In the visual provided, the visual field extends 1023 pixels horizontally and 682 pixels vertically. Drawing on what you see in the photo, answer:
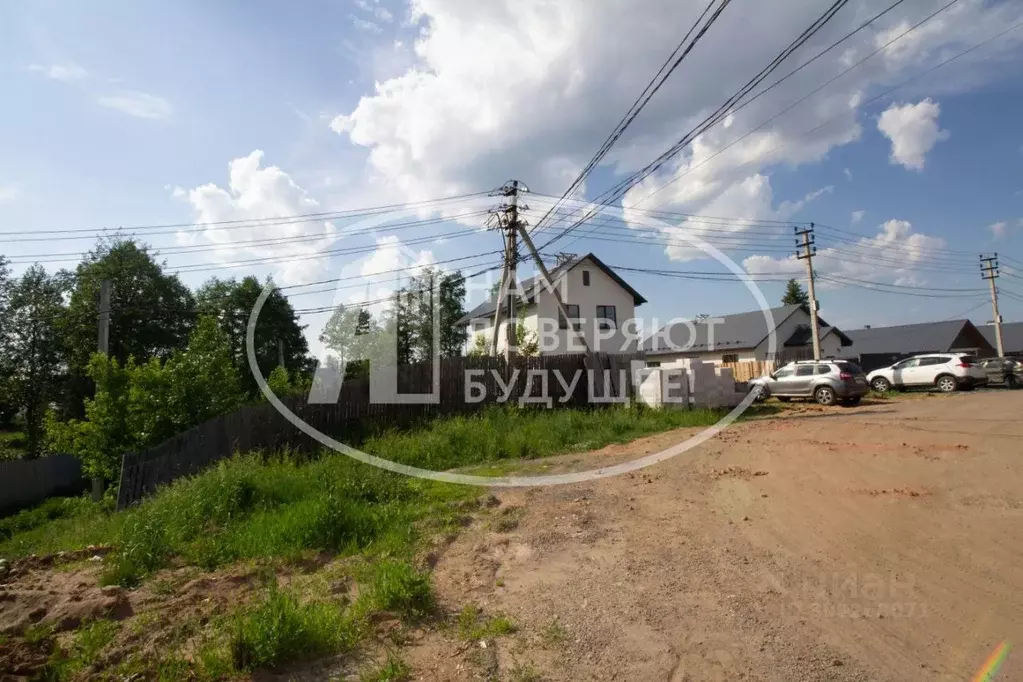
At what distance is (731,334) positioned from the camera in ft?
116

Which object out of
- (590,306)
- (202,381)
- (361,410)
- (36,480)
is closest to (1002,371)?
(590,306)

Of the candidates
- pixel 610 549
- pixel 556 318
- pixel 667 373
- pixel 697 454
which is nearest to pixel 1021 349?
pixel 556 318

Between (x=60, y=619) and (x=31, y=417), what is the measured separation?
30436mm

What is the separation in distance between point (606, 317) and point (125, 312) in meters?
26.3

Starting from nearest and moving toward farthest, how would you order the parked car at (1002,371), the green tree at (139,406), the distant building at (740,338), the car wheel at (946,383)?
the green tree at (139,406) < the car wheel at (946,383) < the parked car at (1002,371) < the distant building at (740,338)

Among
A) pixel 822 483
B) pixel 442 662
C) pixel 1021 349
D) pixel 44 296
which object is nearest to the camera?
pixel 442 662

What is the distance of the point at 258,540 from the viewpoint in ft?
19.0

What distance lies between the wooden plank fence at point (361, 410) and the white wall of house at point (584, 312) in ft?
32.7

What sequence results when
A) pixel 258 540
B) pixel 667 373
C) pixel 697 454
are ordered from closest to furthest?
pixel 258 540
pixel 697 454
pixel 667 373

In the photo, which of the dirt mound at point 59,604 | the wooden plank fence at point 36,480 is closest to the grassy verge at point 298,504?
the dirt mound at point 59,604

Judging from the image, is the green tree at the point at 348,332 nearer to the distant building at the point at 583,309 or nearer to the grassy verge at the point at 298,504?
the distant building at the point at 583,309

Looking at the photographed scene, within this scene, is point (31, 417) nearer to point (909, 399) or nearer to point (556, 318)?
point (556, 318)

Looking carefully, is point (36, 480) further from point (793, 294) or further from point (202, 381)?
point (793, 294)

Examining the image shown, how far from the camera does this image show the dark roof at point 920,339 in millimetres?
37781
